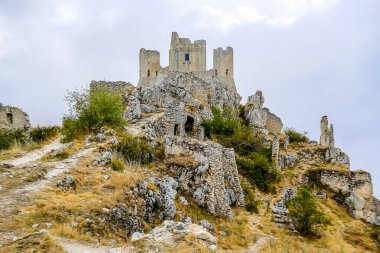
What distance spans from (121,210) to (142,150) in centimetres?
654

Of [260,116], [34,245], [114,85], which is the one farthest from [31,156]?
[260,116]

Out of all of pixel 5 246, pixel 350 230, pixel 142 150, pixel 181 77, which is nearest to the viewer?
pixel 5 246

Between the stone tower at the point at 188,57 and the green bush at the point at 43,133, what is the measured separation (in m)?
23.4

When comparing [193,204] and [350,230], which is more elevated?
[193,204]

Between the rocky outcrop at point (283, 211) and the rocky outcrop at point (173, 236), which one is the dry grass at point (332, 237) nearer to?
the rocky outcrop at point (283, 211)

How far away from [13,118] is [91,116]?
8.99 meters

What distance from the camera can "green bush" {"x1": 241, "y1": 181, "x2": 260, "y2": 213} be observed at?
20.0 meters

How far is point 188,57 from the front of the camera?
4800 centimetres

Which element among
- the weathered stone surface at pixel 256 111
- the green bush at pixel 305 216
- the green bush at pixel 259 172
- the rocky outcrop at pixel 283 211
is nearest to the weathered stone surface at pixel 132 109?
the green bush at pixel 259 172

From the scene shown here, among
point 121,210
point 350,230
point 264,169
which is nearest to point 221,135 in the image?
point 264,169

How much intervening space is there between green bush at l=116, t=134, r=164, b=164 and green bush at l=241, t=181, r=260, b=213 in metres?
5.50

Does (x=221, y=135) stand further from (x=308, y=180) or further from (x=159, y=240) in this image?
(x=159, y=240)

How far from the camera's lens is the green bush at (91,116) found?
839 inches

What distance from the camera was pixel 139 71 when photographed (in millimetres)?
46500
